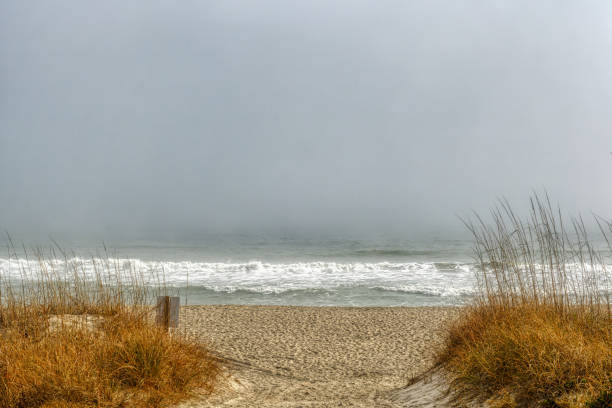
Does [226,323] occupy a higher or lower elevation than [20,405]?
lower

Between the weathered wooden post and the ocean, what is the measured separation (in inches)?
16.2

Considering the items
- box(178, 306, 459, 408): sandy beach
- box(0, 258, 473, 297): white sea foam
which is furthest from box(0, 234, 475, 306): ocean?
box(178, 306, 459, 408): sandy beach

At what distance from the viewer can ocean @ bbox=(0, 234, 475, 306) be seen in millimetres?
14805

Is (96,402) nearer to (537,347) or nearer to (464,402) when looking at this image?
(464,402)

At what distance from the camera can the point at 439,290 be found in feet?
53.4

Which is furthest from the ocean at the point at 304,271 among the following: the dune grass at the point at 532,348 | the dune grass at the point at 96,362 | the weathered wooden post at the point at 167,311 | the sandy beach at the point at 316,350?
the dune grass at the point at 532,348

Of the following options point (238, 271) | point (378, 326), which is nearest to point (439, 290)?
point (378, 326)

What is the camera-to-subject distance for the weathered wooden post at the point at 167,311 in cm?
598

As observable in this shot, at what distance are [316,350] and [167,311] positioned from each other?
3.11 metres

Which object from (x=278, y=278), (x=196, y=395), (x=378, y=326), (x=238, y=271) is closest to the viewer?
(x=196, y=395)

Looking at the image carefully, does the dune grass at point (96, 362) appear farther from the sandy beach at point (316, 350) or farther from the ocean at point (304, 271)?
the ocean at point (304, 271)

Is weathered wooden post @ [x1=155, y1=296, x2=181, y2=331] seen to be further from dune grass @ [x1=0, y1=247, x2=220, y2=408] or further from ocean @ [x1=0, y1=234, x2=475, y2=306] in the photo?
ocean @ [x1=0, y1=234, x2=475, y2=306]

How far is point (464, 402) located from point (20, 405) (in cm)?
377

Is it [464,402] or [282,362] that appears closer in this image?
[464,402]
